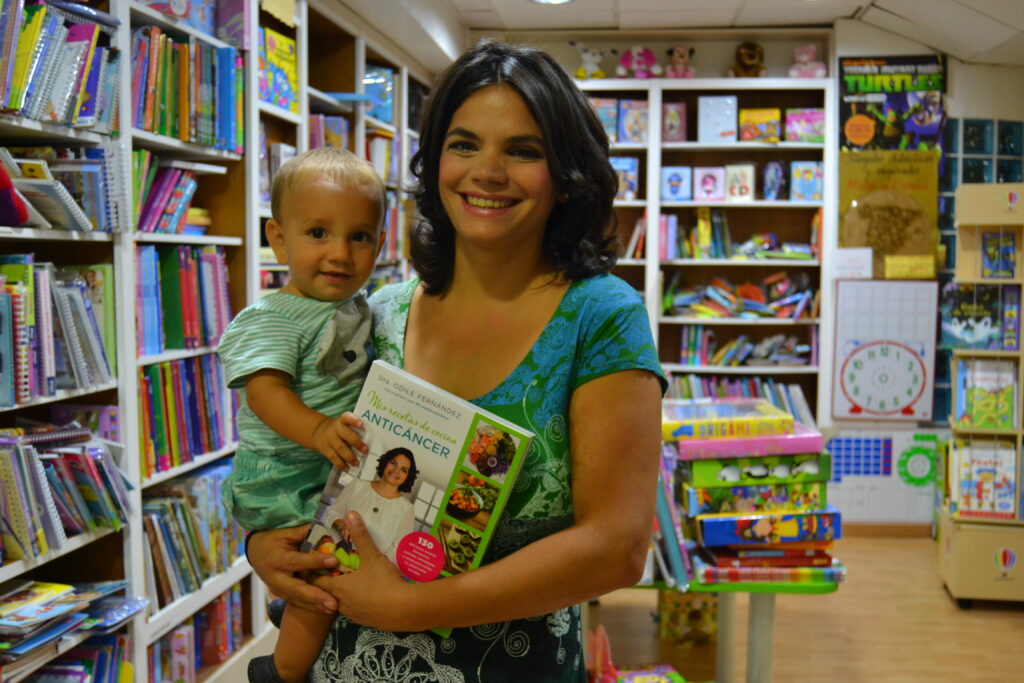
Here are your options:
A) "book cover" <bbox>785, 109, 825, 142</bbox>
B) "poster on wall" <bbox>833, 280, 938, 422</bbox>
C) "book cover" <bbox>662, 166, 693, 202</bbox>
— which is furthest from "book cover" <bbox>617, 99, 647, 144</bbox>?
"poster on wall" <bbox>833, 280, 938, 422</bbox>

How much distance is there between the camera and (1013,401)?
393 centimetres

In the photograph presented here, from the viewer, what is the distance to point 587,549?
1.00 metres

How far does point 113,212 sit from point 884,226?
4310 millimetres

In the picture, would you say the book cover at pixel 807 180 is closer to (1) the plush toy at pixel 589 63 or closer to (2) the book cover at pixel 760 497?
(1) the plush toy at pixel 589 63

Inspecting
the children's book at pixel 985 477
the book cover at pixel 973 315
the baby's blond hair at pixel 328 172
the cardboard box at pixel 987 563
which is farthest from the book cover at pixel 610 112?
the baby's blond hair at pixel 328 172

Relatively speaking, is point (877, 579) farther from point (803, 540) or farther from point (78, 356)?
point (78, 356)

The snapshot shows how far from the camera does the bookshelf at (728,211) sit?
523 cm

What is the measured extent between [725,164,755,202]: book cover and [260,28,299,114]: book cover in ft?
9.25

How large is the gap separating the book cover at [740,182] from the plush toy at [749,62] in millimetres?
558

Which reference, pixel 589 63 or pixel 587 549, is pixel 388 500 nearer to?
pixel 587 549

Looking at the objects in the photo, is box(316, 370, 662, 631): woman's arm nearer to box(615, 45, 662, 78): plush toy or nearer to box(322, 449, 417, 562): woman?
box(322, 449, 417, 562): woman

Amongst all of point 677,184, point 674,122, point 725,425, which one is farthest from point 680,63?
point 725,425

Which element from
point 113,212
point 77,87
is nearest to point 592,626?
point 113,212

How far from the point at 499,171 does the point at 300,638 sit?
25.4 inches
